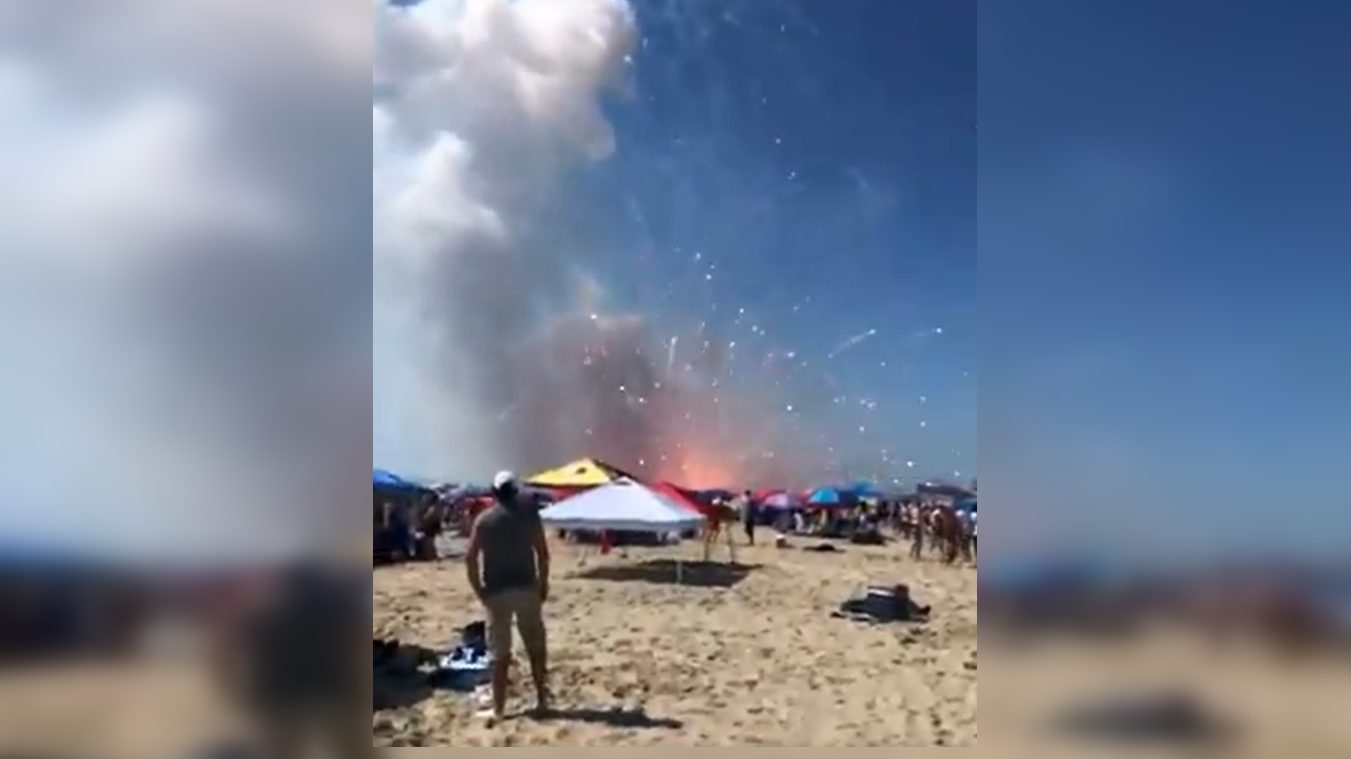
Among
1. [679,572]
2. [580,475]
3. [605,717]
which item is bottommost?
[605,717]

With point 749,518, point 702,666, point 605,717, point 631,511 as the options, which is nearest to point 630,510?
point 631,511

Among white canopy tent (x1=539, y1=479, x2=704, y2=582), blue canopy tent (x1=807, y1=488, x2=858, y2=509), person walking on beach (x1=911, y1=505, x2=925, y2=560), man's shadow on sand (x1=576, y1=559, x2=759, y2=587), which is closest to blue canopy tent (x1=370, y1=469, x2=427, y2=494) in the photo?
man's shadow on sand (x1=576, y1=559, x2=759, y2=587)

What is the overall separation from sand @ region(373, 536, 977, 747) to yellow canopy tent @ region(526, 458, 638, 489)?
0.87 feet

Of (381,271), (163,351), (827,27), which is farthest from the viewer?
(827,27)

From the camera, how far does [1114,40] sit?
3.27 meters

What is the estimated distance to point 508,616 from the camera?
344 centimetres

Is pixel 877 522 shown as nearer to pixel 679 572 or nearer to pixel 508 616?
pixel 679 572

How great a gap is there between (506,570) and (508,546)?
60mm

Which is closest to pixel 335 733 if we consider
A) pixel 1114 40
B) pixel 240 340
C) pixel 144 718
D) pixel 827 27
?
pixel 144 718

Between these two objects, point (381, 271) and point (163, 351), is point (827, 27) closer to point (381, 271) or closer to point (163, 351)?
point (381, 271)

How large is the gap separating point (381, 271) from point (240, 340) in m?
1.19

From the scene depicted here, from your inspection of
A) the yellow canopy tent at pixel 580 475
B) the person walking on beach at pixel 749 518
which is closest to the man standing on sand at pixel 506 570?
the yellow canopy tent at pixel 580 475

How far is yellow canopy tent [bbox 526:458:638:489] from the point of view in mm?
4840

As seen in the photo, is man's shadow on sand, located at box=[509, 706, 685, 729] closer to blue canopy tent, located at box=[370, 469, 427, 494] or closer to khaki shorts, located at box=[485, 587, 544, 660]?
khaki shorts, located at box=[485, 587, 544, 660]
